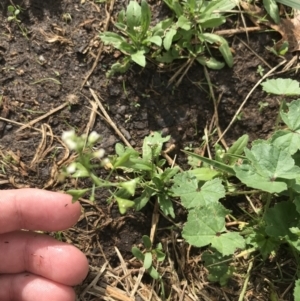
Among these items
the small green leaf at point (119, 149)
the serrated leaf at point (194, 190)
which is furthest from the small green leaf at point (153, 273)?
the small green leaf at point (119, 149)

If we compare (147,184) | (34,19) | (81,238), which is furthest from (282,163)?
(34,19)

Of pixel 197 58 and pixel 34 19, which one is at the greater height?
pixel 34 19

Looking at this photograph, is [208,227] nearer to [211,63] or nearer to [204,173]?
[204,173]

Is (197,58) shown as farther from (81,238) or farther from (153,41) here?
(81,238)

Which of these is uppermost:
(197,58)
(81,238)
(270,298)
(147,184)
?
(197,58)

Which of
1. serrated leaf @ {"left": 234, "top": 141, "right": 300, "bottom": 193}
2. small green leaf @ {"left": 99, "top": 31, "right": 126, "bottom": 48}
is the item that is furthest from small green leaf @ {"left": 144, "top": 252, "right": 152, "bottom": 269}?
small green leaf @ {"left": 99, "top": 31, "right": 126, "bottom": 48}
